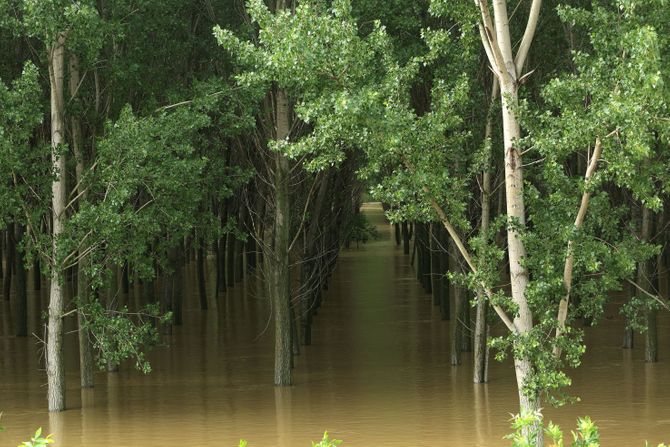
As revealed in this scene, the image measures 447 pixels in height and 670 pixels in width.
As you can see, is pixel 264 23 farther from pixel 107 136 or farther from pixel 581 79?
pixel 107 136

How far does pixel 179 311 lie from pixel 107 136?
10329 millimetres

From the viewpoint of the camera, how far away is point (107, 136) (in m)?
20.0

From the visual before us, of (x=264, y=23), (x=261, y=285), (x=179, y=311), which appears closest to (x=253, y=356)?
(x=179, y=311)

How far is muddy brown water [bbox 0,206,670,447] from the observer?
16.7m

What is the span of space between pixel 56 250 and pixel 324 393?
209 inches

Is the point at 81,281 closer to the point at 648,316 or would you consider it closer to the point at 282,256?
the point at 282,256

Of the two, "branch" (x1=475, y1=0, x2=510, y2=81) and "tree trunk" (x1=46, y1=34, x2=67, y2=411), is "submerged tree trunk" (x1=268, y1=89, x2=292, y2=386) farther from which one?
"branch" (x1=475, y1=0, x2=510, y2=81)

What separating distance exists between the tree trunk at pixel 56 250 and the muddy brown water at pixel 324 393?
0.50 m

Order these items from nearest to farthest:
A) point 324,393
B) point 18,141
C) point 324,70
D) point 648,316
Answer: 1. point 324,70
2. point 18,141
3. point 324,393
4. point 648,316

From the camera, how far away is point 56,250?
1842 cm

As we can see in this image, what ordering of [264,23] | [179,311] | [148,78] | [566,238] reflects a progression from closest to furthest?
[566,238]
[264,23]
[148,78]
[179,311]

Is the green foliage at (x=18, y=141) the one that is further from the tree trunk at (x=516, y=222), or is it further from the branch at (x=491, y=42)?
the tree trunk at (x=516, y=222)

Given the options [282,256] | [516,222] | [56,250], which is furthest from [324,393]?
[516,222]

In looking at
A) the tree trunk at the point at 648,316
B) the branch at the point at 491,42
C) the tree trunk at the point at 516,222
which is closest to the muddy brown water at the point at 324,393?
the tree trunk at the point at 648,316
